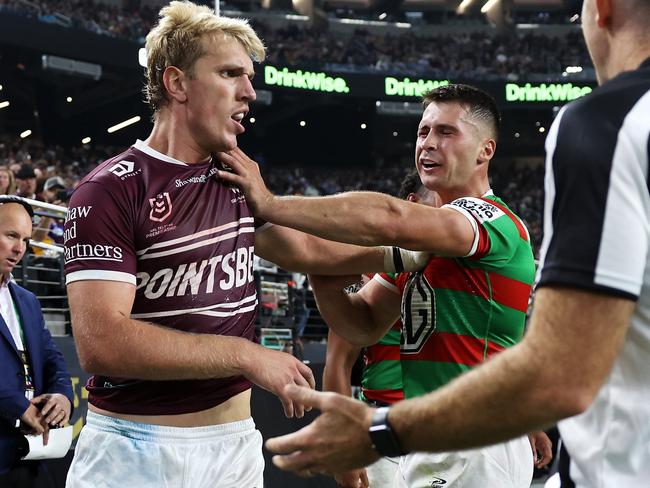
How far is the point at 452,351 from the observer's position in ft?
10.2

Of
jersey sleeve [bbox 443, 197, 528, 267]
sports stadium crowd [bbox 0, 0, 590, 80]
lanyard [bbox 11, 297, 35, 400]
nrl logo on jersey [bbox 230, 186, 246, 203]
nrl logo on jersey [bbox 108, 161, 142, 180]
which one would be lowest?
lanyard [bbox 11, 297, 35, 400]

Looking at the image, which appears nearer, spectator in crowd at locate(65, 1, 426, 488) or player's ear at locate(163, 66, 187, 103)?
spectator in crowd at locate(65, 1, 426, 488)

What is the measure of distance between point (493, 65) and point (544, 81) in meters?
4.31

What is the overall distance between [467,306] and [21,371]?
2204mm

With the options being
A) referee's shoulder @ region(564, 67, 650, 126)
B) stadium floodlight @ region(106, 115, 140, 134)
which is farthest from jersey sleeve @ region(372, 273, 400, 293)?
stadium floodlight @ region(106, 115, 140, 134)

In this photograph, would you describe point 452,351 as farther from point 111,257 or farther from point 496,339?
point 111,257

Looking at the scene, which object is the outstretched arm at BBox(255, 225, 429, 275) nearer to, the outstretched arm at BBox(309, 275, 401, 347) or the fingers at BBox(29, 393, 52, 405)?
the outstretched arm at BBox(309, 275, 401, 347)

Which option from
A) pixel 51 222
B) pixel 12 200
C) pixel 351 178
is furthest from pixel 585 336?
pixel 351 178

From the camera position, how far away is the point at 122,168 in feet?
8.91

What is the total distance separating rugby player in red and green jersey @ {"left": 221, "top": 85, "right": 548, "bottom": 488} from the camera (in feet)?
9.21

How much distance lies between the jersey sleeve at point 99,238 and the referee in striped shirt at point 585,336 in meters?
1.13

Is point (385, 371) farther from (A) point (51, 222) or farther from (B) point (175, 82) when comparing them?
(A) point (51, 222)

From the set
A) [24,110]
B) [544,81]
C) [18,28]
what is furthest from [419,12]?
[18,28]

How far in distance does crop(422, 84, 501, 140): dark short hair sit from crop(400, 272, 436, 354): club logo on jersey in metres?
0.78
